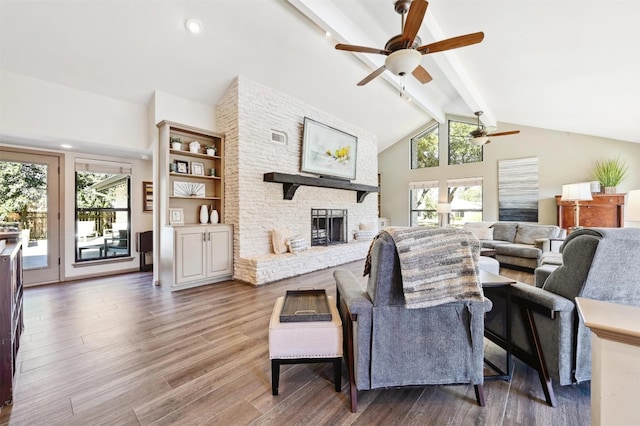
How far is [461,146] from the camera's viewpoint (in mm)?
7719

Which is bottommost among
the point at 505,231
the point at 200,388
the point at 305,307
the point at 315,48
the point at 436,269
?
the point at 200,388

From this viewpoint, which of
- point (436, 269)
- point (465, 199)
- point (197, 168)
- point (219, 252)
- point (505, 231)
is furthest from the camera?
point (465, 199)

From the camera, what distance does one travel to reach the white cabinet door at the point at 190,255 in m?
3.98

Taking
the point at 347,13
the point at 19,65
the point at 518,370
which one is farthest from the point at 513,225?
the point at 19,65

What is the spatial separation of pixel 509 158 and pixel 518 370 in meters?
6.39

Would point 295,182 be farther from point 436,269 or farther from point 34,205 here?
point 34,205

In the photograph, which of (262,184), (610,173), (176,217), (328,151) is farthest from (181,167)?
(610,173)

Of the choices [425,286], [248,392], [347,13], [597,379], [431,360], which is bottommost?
[248,392]

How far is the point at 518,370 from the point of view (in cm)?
199

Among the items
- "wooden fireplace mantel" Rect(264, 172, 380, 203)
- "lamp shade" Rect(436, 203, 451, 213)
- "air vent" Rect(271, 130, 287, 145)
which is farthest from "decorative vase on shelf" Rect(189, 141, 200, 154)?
"lamp shade" Rect(436, 203, 451, 213)

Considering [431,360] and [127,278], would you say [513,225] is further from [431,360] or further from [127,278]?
[127,278]

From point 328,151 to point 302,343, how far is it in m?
4.84

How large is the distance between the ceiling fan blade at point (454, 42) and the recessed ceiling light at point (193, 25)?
109 inches

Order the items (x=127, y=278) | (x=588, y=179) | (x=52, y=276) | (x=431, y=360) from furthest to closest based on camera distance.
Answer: (x=588, y=179)
(x=127, y=278)
(x=52, y=276)
(x=431, y=360)
